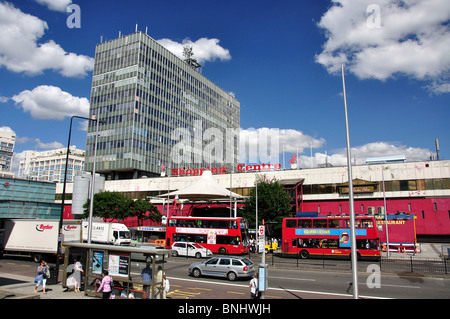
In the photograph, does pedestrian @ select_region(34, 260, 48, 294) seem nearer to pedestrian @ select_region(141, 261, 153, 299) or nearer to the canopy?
pedestrian @ select_region(141, 261, 153, 299)

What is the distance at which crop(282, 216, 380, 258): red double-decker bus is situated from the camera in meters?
30.9

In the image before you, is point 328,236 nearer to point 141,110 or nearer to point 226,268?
point 226,268

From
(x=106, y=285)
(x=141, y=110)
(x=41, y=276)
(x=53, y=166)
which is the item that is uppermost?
(x=141, y=110)

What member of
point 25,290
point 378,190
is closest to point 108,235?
point 25,290

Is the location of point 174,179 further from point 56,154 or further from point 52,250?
point 56,154

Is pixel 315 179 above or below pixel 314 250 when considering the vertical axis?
above

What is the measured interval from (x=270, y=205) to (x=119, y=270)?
37.2 m

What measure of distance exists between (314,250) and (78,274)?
24.6 m

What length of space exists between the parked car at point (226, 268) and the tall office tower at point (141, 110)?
5859cm

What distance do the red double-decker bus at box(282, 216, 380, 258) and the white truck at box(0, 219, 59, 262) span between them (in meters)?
23.0

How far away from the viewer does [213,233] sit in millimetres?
36156

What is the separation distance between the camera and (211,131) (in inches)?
4417

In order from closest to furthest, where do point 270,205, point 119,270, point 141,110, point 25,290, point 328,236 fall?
point 119,270, point 25,290, point 328,236, point 270,205, point 141,110
